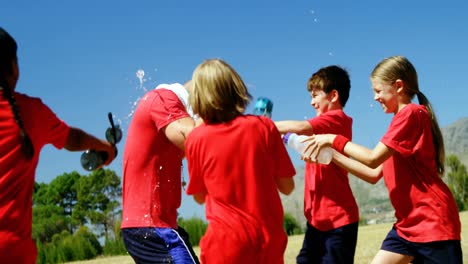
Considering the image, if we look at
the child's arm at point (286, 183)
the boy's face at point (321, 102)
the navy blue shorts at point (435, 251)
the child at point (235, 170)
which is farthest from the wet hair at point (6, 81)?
the boy's face at point (321, 102)

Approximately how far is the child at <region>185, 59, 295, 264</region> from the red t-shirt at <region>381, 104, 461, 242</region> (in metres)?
1.49

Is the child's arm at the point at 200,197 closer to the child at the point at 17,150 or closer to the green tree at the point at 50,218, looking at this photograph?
the child at the point at 17,150

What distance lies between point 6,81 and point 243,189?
1.35 meters

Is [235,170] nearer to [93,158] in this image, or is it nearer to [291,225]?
[93,158]

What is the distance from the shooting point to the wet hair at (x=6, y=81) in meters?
3.33

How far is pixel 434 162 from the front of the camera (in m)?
5.02

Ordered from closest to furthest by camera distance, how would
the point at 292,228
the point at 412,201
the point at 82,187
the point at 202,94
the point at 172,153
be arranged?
the point at 202,94, the point at 172,153, the point at 412,201, the point at 292,228, the point at 82,187

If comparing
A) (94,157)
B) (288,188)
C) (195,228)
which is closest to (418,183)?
(288,188)

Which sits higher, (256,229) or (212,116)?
(212,116)

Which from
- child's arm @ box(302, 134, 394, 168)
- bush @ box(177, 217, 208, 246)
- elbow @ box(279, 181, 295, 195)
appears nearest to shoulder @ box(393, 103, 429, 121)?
child's arm @ box(302, 134, 394, 168)

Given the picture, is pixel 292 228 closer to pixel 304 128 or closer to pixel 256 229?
pixel 304 128

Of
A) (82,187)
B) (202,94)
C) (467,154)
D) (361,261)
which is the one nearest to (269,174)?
(202,94)

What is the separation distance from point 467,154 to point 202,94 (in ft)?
223

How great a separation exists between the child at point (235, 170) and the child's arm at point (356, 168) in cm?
159
